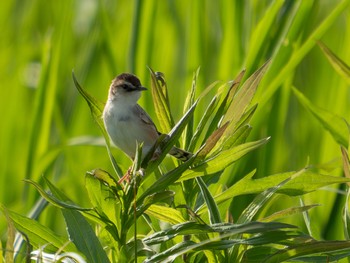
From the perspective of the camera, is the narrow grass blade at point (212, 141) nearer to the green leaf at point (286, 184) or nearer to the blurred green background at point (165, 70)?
the green leaf at point (286, 184)

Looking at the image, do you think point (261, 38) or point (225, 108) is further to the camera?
point (261, 38)

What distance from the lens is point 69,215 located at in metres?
1.81

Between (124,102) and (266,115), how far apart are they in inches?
26.4

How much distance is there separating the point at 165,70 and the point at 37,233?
2980 millimetres

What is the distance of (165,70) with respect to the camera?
468 centimetres

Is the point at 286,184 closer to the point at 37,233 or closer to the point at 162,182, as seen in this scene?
the point at 162,182

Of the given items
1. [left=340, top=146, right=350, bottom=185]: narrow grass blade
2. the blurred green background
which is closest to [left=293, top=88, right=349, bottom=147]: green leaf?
the blurred green background

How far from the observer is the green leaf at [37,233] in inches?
68.6

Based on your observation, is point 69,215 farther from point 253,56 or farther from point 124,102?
point 253,56

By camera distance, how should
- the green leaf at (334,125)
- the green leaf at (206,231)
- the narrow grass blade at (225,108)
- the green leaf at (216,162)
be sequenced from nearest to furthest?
the green leaf at (206,231) → the green leaf at (216,162) → the narrow grass blade at (225,108) → the green leaf at (334,125)

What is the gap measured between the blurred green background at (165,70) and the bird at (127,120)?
1.11ft

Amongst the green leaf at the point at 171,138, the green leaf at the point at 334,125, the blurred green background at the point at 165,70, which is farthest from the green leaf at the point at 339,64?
the green leaf at the point at 171,138

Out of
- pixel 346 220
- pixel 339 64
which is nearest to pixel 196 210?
pixel 346 220

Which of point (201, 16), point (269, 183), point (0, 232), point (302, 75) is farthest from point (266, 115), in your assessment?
point (302, 75)
